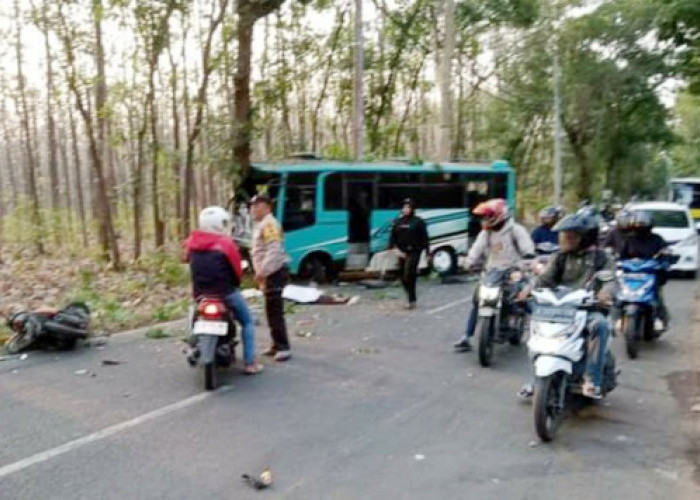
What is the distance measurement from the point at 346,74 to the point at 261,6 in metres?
13.3

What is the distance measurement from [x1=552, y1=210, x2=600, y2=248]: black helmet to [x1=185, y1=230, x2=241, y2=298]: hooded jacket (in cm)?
295

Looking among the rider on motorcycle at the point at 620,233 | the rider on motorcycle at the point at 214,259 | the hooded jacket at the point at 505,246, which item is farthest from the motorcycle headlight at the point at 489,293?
the rider on motorcycle at the point at 214,259

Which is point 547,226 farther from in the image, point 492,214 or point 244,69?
point 244,69

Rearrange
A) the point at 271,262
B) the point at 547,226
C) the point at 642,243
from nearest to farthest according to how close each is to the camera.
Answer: the point at 271,262 < the point at 642,243 < the point at 547,226

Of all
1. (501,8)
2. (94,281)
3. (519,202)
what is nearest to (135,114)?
(94,281)

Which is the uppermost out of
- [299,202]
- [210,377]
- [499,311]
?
[299,202]

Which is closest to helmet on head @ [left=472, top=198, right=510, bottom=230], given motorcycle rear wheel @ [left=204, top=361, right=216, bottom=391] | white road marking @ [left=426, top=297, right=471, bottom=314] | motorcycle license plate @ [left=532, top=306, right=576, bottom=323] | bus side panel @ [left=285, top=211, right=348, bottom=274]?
motorcycle license plate @ [left=532, top=306, right=576, bottom=323]

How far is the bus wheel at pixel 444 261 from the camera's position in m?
17.3

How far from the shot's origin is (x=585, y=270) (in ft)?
20.1

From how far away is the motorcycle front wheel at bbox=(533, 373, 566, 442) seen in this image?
17.1 feet

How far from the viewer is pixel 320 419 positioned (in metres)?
5.82

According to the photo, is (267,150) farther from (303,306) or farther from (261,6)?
(303,306)

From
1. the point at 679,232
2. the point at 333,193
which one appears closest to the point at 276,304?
the point at 333,193

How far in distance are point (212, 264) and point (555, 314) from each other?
121 inches
